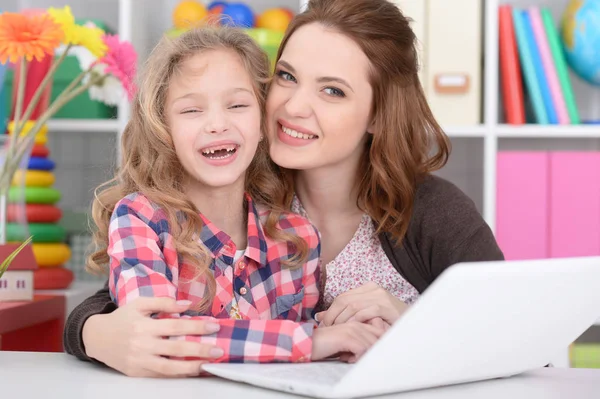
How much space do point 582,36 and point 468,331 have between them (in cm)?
174

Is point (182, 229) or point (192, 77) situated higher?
point (192, 77)

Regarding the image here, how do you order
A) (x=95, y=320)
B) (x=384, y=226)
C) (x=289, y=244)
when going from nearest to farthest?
1. (x=95, y=320)
2. (x=289, y=244)
3. (x=384, y=226)

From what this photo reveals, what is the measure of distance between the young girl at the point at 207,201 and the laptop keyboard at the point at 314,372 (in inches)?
10.3

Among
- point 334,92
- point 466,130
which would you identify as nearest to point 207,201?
point 334,92

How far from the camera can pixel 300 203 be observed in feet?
5.18

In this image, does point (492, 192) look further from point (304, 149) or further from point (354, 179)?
point (304, 149)

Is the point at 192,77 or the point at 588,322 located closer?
the point at 588,322

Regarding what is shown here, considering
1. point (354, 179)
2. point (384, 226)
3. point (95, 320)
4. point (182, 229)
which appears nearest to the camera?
point (95, 320)

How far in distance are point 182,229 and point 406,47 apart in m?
0.62

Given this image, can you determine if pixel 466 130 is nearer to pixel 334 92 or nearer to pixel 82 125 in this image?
pixel 334 92

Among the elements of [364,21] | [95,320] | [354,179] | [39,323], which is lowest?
[39,323]

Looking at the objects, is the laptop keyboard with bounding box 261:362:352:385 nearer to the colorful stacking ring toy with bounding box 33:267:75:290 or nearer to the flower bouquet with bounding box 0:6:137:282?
the flower bouquet with bounding box 0:6:137:282

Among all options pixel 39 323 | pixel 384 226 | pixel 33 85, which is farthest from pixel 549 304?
pixel 33 85

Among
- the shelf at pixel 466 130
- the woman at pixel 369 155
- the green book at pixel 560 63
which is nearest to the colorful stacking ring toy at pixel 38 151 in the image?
the woman at pixel 369 155
